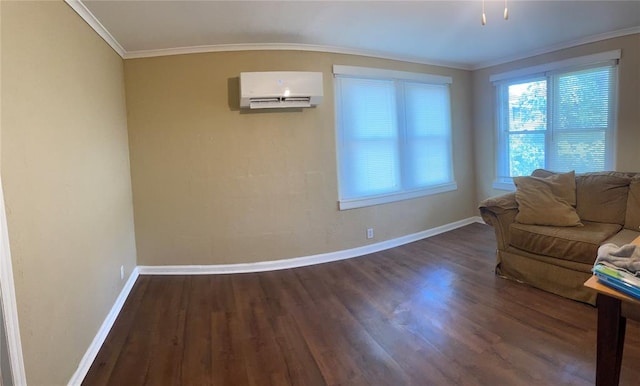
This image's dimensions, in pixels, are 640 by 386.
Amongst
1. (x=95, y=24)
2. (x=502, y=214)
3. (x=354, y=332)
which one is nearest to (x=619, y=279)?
(x=354, y=332)

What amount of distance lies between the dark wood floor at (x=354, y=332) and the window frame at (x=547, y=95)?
75.3 inches

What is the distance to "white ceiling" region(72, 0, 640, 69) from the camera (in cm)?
253

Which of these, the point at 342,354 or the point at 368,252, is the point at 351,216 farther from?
the point at 342,354

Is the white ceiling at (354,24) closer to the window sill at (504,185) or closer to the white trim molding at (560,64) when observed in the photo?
the white trim molding at (560,64)

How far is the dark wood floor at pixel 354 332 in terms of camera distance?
1903 mm

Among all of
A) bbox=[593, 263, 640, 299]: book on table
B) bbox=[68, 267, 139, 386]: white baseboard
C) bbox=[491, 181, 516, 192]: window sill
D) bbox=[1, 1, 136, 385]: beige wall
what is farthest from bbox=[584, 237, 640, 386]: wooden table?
bbox=[491, 181, 516, 192]: window sill

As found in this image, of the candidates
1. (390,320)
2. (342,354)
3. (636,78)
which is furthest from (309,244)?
(636,78)

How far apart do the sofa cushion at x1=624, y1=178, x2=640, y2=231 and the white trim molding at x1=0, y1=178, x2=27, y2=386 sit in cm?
415

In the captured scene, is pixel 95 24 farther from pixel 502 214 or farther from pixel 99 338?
pixel 502 214

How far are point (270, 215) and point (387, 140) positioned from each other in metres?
1.67

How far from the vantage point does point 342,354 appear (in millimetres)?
2090

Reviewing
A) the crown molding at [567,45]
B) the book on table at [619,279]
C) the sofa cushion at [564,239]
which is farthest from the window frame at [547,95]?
the book on table at [619,279]

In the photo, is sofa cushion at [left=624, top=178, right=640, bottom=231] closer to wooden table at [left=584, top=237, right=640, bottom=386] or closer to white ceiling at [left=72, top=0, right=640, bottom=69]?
white ceiling at [left=72, top=0, right=640, bottom=69]

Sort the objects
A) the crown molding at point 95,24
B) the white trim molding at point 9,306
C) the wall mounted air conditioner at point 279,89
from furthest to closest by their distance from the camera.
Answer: the wall mounted air conditioner at point 279,89 < the crown molding at point 95,24 < the white trim molding at point 9,306
